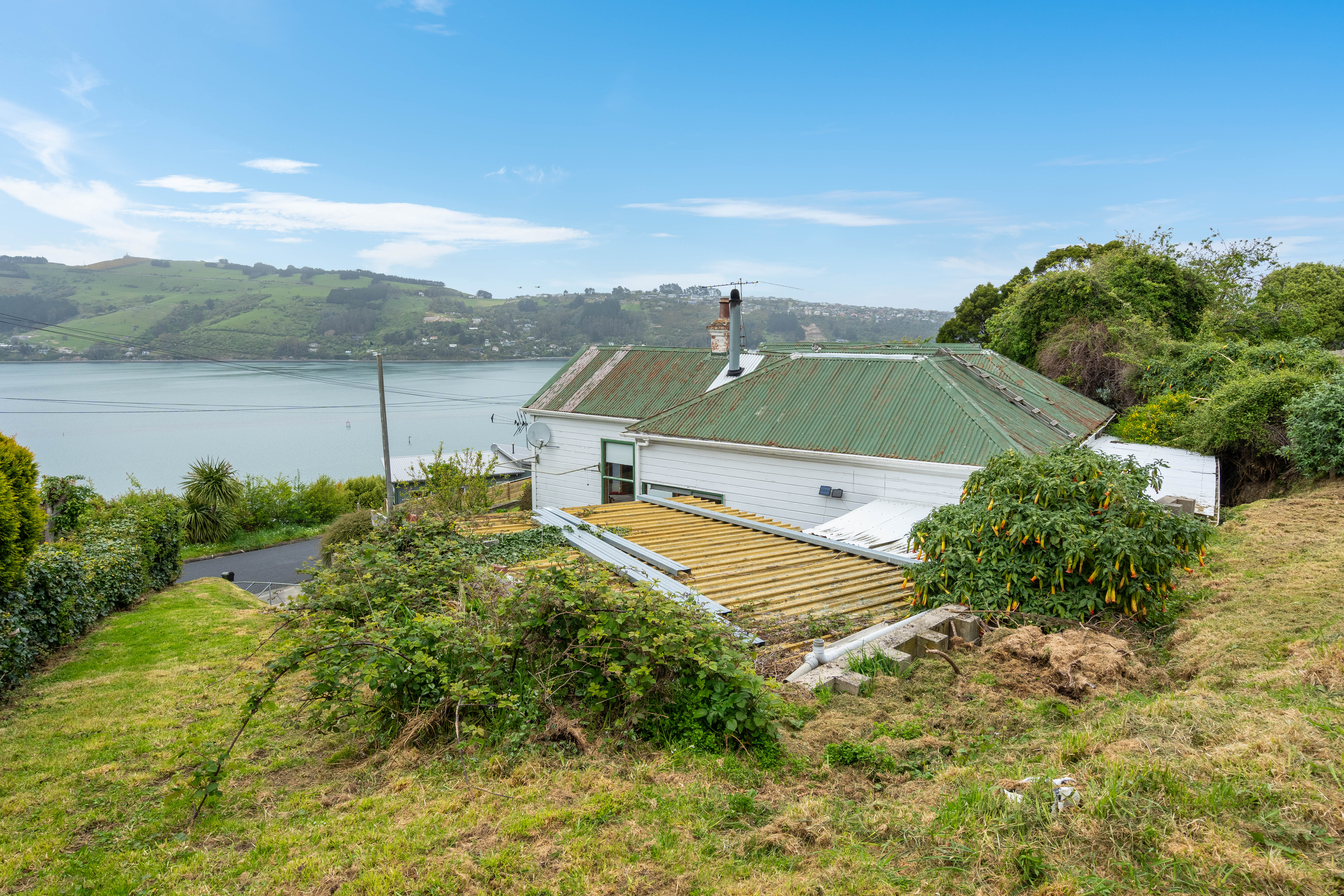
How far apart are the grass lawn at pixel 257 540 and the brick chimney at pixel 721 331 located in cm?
2336

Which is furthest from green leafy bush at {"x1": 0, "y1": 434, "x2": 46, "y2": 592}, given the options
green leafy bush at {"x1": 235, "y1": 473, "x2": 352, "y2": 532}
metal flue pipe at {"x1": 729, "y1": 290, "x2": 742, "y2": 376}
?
green leafy bush at {"x1": 235, "y1": 473, "x2": 352, "y2": 532}

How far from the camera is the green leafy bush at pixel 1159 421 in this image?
702 inches

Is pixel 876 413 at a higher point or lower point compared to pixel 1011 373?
lower

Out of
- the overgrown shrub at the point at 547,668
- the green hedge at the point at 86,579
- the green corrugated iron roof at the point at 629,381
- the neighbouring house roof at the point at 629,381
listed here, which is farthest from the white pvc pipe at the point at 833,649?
the green corrugated iron roof at the point at 629,381

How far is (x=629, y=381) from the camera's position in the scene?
2220 cm

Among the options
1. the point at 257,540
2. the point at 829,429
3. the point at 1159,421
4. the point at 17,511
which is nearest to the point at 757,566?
the point at 829,429

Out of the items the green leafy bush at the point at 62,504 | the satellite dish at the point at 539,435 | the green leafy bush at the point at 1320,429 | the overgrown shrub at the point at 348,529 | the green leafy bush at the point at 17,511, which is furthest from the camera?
the overgrown shrub at the point at 348,529

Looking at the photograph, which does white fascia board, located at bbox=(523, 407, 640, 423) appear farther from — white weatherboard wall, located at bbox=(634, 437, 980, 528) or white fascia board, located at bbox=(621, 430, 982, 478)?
white fascia board, located at bbox=(621, 430, 982, 478)

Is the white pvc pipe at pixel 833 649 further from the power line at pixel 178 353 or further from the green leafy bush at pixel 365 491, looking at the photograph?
the power line at pixel 178 353

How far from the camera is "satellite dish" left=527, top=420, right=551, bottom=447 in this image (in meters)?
22.8

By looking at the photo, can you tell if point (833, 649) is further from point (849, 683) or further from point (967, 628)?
point (967, 628)

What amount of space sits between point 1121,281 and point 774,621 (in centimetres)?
2419

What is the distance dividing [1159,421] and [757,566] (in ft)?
50.0

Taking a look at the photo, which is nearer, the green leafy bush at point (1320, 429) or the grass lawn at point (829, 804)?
the grass lawn at point (829, 804)
